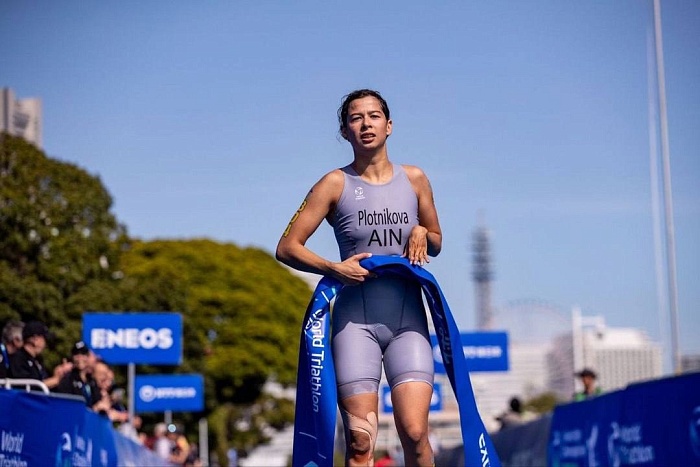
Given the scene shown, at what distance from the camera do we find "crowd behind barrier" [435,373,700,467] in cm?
1090

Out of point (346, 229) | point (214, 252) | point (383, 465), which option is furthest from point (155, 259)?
point (346, 229)

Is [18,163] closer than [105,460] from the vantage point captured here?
No

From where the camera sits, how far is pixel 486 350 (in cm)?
4138

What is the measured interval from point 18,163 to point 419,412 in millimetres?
41618

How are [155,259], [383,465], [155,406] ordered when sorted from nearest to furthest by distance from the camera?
[383,465], [155,406], [155,259]

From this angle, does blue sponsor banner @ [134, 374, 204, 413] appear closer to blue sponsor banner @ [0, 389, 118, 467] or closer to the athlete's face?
blue sponsor banner @ [0, 389, 118, 467]

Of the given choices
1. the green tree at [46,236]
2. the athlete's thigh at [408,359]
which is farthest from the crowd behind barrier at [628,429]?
the green tree at [46,236]

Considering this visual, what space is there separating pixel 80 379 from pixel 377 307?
8.69m

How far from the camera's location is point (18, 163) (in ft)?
155

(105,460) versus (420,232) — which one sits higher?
(420,232)

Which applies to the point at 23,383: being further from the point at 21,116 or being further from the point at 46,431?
the point at 21,116

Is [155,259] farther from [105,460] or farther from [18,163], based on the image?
[105,460]

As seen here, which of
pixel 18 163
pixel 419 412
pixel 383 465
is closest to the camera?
pixel 419 412

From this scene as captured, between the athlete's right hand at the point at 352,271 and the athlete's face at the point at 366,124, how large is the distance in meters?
0.61
